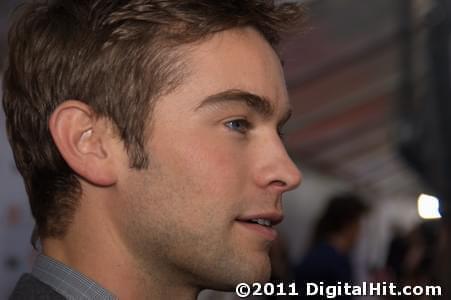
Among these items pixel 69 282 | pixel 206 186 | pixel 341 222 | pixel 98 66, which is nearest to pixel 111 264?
pixel 69 282

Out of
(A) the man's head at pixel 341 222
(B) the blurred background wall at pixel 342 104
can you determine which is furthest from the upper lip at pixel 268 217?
(A) the man's head at pixel 341 222

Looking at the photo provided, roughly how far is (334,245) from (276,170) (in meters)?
2.49

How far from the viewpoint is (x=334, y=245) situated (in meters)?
3.64

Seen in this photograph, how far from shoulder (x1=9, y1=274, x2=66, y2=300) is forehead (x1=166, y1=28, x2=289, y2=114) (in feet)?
1.11

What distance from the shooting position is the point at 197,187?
1190mm

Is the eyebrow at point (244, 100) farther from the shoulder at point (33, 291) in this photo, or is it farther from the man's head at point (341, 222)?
the man's head at point (341, 222)

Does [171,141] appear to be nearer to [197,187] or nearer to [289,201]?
[197,187]

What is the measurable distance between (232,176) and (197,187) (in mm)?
53

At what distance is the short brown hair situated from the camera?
122 centimetres

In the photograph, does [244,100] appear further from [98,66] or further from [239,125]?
Result: [98,66]

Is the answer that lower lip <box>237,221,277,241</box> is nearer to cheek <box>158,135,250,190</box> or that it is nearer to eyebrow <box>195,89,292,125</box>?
cheek <box>158,135,250,190</box>

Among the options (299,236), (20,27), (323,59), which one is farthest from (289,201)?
(20,27)

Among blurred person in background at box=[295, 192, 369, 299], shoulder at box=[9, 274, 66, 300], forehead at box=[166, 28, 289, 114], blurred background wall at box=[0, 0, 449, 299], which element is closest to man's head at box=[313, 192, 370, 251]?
blurred person in background at box=[295, 192, 369, 299]

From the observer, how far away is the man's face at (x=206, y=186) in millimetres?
1185
